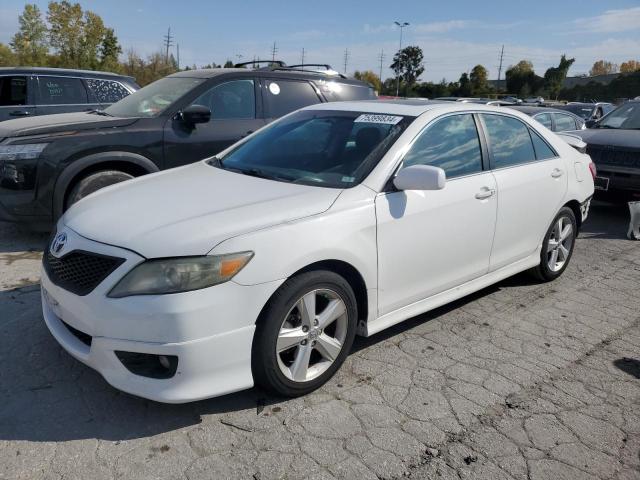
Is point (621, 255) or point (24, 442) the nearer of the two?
Result: point (24, 442)

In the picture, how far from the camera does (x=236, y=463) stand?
2.51 m

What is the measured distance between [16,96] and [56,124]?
3.68 metres

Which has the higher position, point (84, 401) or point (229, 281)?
point (229, 281)

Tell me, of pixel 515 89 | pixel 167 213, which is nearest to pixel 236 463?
pixel 167 213

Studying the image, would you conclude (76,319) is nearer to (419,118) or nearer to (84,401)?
(84,401)

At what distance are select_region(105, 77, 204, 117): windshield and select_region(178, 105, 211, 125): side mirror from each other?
Result: 1.03ft

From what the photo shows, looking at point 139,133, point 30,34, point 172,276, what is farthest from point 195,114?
point 30,34

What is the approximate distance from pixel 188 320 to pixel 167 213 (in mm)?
685

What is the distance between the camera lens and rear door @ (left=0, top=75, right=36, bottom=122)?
26.8ft

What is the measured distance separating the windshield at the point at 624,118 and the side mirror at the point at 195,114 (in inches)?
251

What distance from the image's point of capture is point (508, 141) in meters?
4.41

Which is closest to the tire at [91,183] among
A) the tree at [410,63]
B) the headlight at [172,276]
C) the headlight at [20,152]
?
the headlight at [20,152]

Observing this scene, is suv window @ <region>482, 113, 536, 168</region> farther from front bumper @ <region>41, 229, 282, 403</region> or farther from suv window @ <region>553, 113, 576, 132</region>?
suv window @ <region>553, 113, 576, 132</region>

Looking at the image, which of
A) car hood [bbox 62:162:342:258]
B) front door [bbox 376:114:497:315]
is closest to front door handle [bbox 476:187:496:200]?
front door [bbox 376:114:497:315]
